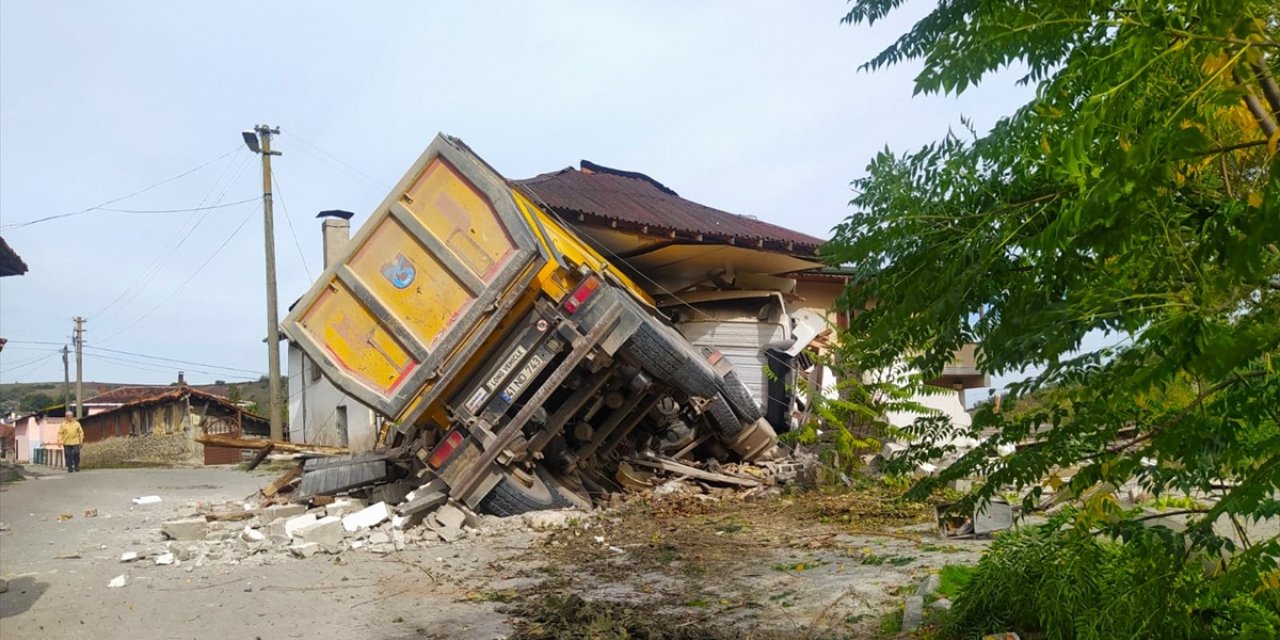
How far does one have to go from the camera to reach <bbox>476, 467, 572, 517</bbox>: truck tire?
7.98 m

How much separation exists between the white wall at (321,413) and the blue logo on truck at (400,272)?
13.4 metres

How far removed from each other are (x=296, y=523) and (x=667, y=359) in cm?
376

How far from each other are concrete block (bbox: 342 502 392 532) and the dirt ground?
44 centimetres

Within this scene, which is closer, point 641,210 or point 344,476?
point 344,476

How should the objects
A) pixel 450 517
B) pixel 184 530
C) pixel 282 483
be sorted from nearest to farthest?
pixel 450 517 < pixel 184 530 < pixel 282 483

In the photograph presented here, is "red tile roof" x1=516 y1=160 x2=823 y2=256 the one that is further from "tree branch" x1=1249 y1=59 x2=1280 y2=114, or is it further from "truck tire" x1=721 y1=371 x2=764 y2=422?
"tree branch" x1=1249 y1=59 x2=1280 y2=114

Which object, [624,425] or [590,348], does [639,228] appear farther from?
[590,348]

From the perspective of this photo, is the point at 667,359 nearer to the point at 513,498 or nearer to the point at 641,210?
the point at 513,498

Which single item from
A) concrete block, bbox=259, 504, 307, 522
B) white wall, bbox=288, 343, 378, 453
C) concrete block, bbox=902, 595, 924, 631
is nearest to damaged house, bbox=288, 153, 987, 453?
concrete block, bbox=259, 504, 307, 522

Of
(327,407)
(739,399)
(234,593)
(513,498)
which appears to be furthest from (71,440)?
(234,593)

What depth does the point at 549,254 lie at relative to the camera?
26.1 ft

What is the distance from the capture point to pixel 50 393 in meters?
66.8

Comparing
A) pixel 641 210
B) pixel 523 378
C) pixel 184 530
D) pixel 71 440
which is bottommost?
pixel 184 530

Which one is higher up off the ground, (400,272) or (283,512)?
(400,272)
